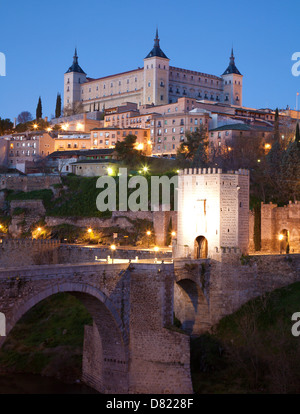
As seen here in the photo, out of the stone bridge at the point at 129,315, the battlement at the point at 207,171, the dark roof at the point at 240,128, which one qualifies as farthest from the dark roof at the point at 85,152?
the stone bridge at the point at 129,315

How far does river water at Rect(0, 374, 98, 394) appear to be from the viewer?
34.6m

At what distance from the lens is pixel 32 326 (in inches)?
1699

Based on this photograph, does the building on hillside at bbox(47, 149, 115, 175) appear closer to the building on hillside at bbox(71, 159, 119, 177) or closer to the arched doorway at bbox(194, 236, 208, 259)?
the building on hillside at bbox(71, 159, 119, 177)

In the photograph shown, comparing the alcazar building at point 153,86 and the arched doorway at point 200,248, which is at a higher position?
the alcazar building at point 153,86

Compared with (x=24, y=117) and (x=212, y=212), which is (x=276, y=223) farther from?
(x=24, y=117)

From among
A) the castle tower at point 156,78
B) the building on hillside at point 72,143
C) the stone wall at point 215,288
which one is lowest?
the stone wall at point 215,288

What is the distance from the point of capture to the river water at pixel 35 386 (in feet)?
113

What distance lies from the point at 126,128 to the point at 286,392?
65.0 meters

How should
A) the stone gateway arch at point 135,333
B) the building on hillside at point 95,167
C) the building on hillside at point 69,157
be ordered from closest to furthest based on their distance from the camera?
the stone gateway arch at point 135,333, the building on hillside at point 95,167, the building on hillside at point 69,157

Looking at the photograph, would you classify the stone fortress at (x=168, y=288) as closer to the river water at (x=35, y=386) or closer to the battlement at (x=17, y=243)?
the river water at (x=35, y=386)

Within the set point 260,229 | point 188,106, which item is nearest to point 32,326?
point 260,229

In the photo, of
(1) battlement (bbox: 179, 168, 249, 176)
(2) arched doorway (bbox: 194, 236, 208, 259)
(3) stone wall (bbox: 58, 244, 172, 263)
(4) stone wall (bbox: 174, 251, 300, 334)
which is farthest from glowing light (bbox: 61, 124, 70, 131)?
(4) stone wall (bbox: 174, 251, 300, 334)

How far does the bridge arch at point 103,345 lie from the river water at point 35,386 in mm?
895

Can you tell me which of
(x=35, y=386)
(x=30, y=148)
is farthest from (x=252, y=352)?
(x=30, y=148)
